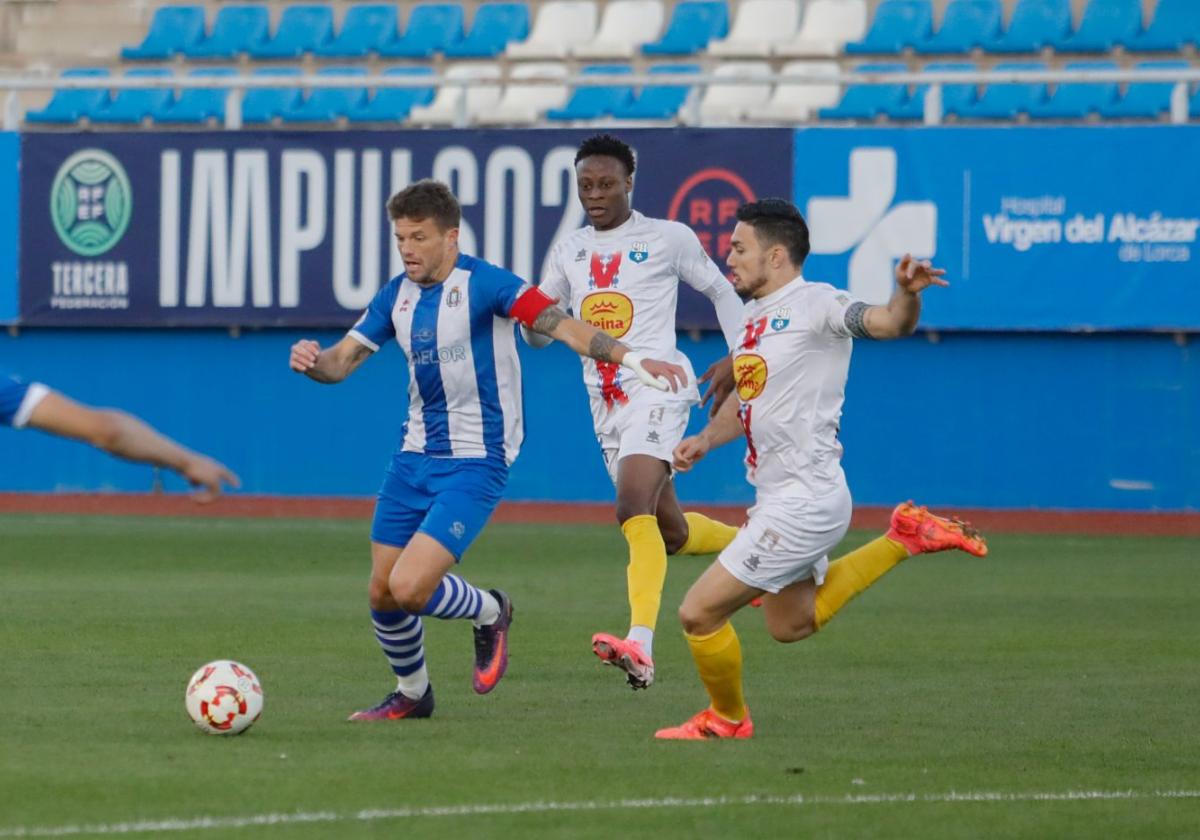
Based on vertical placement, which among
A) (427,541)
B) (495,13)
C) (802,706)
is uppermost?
(495,13)

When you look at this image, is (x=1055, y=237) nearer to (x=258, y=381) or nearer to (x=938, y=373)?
(x=938, y=373)

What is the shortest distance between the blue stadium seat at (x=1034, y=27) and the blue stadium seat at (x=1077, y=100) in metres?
1.06

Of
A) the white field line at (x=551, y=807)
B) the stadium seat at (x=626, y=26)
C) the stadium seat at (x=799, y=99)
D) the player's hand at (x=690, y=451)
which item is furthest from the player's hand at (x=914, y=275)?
the stadium seat at (x=626, y=26)

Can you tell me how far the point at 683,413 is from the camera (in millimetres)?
10953

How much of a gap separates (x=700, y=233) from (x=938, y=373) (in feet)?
8.09

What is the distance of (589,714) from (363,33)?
1901 cm

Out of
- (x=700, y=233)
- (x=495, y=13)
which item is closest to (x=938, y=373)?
(x=700, y=233)

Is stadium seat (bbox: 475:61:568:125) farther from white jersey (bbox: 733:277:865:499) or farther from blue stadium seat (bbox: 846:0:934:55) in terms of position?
white jersey (bbox: 733:277:865:499)

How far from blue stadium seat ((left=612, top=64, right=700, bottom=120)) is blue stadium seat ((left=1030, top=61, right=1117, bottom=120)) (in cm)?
351

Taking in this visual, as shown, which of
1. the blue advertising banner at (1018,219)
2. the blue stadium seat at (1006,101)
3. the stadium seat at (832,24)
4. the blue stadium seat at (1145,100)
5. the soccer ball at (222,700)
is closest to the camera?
the soccer ball at (222,700)

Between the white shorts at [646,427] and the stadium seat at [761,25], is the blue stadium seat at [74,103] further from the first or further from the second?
the white shorts at [646,427]

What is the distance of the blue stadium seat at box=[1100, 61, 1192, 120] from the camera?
2158 cm

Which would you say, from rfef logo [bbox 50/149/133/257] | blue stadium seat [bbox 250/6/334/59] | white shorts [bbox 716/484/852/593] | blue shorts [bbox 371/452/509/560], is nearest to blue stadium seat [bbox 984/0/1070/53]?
blue stadium seat [bbox 250/6/334/59]

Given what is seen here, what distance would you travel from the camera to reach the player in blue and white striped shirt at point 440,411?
9211 millimetres
